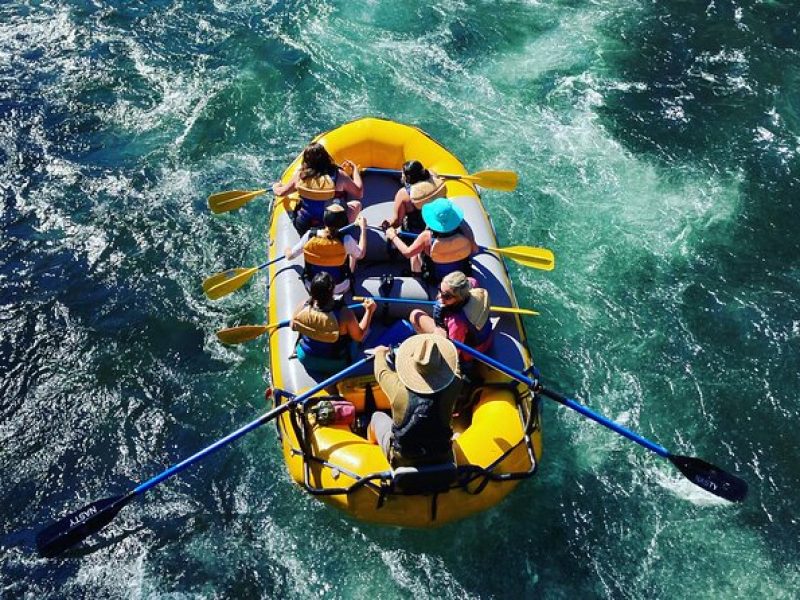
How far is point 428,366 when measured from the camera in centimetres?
430

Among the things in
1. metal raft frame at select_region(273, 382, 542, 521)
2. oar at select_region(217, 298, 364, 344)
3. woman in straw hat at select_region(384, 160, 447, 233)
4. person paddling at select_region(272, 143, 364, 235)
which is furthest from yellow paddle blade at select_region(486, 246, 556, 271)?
oar at select_region(217, 298, 364, 344)

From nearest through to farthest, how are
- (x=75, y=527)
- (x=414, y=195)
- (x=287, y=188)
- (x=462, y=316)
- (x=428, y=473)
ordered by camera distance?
(x=428, y=473) < (x=75, y=527) < (x=462, y=316) < (x=414, y=195) < (x=287, y=188)

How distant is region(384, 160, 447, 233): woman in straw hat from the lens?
6.40 metres

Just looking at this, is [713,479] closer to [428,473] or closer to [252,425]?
[428,473]

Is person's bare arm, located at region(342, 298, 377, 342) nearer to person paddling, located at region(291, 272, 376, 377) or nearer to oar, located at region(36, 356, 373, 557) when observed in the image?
person paddling, located at region(291, 272, 376, 377)

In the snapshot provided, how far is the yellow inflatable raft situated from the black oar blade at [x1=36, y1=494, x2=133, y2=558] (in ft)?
4.36

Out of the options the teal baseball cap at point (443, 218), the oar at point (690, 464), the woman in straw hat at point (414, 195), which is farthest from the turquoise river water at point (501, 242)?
the teal baseball cap at point (443, 218)

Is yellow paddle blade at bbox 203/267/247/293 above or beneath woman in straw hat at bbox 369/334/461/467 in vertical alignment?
beneath

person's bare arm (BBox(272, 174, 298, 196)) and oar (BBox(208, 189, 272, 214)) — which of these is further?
oar (BBox(208, 189, 272, 214))

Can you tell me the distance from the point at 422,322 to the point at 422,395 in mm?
1426

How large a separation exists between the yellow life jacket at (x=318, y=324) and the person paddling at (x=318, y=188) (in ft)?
4.92

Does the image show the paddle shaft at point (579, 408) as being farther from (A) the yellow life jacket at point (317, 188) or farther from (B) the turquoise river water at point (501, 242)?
(A) the yellow life jacket at point (317, 188)

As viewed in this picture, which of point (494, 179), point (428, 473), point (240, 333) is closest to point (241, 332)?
point (240, 333)

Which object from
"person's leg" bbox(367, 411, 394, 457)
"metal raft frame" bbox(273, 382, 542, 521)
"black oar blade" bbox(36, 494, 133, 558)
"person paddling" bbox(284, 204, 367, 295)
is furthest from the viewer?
"person paddling" bbox(284, 204, 367, 295)
